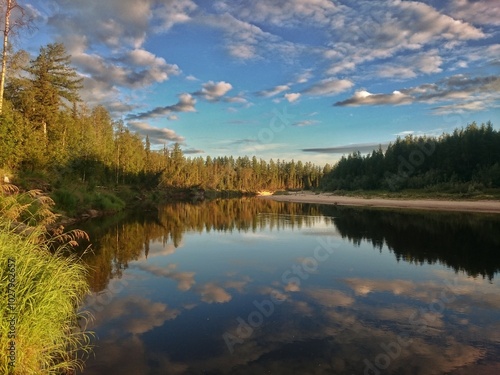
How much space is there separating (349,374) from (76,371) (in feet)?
17.8

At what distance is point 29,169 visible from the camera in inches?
1446

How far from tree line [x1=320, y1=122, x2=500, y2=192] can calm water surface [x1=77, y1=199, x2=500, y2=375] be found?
57584 mm

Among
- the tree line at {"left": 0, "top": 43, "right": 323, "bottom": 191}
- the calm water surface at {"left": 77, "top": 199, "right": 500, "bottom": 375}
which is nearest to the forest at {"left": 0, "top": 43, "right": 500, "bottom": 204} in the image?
the tree line at {"left": 0, "top": 43, "right": 323, "bottom": 191}

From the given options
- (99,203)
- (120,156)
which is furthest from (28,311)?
(120,156)

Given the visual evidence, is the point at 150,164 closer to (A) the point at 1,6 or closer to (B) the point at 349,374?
(A) the point at 1,6

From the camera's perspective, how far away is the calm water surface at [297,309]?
296 inches

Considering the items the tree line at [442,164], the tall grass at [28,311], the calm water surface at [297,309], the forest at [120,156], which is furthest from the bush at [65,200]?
the tree line at [442,164]

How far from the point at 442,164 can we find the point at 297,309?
85763 mm

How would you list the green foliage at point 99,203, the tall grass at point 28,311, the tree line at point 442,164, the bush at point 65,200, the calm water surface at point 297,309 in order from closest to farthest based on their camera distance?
the tall grass at point 28,311, the calm water surface at point 297,309, the bush at point 65,200, the green foliage at point 99,203, the tree line at point 442,164

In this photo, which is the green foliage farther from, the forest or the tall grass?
the tall grass

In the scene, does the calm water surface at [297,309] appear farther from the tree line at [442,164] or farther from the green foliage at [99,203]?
the tree line at [442,164]

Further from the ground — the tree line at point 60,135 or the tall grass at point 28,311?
the tree line at point 60,135

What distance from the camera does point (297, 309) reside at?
1068 centimetres

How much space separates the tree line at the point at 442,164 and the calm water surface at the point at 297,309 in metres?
57.6
